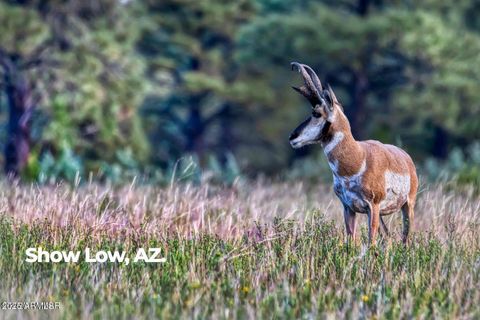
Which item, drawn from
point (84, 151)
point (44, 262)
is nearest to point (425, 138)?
point (84, 151)

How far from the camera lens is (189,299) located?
6543 mm

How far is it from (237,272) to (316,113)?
6.58ft

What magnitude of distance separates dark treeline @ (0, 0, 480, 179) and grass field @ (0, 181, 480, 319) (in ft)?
38.5

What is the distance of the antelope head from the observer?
339 inches

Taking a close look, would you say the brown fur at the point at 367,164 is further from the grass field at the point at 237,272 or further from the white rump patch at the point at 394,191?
the grass field at the point at 237,272

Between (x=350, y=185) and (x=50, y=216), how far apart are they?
282 cm

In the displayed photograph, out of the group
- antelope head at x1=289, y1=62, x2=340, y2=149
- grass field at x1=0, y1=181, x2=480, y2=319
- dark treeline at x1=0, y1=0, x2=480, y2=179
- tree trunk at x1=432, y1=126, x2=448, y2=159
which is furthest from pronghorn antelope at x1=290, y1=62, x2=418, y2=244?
tree trunk at x1=432, y1=126, x2=448, y2=159

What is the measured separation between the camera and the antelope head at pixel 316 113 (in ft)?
28.2

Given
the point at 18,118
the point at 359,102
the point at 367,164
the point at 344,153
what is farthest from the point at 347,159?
the point at 359,102

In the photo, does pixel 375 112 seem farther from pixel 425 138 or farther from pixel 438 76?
pixel 438 76

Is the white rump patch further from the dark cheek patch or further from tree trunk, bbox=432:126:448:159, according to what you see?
tree trunk, bbox=432:126:448:159

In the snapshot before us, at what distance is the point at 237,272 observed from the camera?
729cm

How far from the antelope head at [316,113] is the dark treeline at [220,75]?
39.4 feet

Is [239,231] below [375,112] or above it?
below
